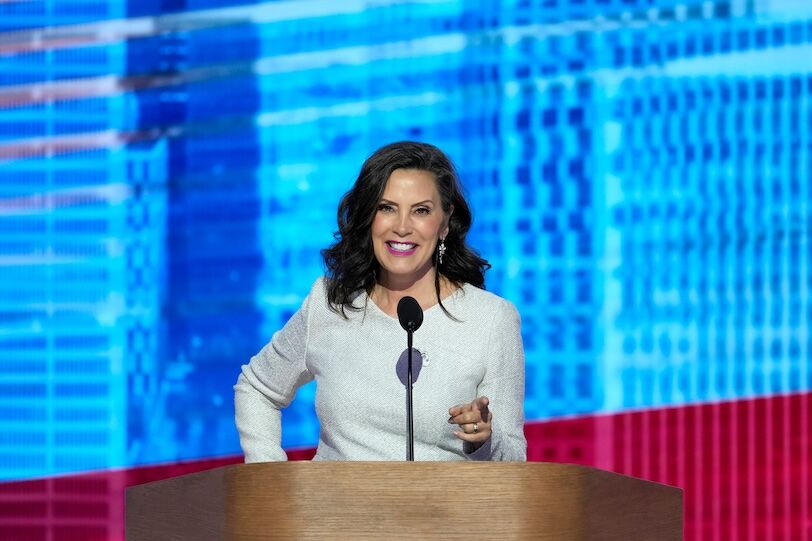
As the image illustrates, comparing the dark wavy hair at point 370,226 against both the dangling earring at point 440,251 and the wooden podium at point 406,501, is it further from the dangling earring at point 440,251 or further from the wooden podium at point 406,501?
the wooden podium at point 406,501

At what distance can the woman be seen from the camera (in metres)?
2.41

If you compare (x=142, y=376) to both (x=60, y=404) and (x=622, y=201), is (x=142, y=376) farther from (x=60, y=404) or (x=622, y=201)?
(x=622, y=201)

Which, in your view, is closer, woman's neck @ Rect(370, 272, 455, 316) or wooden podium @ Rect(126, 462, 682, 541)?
wooden podium @ Rect(126, 462, 682, 541)

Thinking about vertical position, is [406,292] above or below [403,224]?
below

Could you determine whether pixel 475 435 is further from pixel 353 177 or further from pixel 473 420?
pixel 353 177

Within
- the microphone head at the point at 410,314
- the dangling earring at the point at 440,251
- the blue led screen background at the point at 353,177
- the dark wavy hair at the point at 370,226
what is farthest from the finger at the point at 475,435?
the blue led screen background at the point at 353,177

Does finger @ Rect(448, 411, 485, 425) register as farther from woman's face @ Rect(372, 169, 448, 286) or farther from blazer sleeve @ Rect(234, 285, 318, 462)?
blazer sleeve @ Rect(234, 285, 318, 462)

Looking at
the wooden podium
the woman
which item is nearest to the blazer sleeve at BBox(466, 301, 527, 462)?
the woman

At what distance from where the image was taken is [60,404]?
3920 mm

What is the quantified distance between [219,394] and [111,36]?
110 centimetres

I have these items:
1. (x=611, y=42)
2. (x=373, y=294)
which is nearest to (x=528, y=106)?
(x=611, y=42)

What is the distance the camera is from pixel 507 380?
2.43m

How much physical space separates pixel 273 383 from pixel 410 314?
539 millimetres

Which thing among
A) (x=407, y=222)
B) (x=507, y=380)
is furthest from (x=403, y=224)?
(x=507, y=380)
